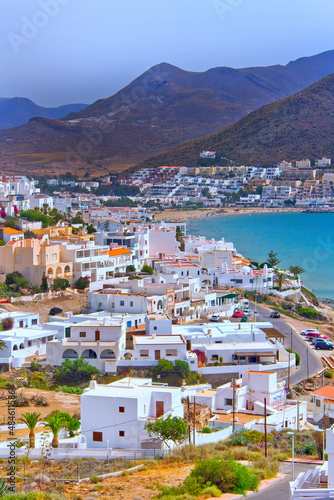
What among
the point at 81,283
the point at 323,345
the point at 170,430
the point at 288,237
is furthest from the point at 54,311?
the point at 288,237

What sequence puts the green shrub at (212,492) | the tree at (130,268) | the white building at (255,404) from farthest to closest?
the tree at (130,268), the white building at (255,404), the green shrub at (212,492)

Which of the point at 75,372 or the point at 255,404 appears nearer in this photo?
the point at 255,404

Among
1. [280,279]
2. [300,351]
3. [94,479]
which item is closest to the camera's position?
[94,479]

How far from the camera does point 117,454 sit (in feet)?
32.5

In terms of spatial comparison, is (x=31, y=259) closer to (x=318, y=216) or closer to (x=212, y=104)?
(x=318, y=216)

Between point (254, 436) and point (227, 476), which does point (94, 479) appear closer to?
point (227, 476)

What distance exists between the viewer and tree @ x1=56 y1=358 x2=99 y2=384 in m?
15.4

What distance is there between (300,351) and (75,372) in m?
5.78

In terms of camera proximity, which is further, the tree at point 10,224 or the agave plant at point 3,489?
the tree at point 10,224

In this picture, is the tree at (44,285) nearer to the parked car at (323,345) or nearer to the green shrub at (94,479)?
the parked car at (323,345)

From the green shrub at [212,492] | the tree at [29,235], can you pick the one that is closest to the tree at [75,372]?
the green shrub at [212,492]

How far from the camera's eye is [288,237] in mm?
60562

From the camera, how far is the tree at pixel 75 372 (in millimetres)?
15391

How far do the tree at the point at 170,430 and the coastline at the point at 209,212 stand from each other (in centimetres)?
5277
